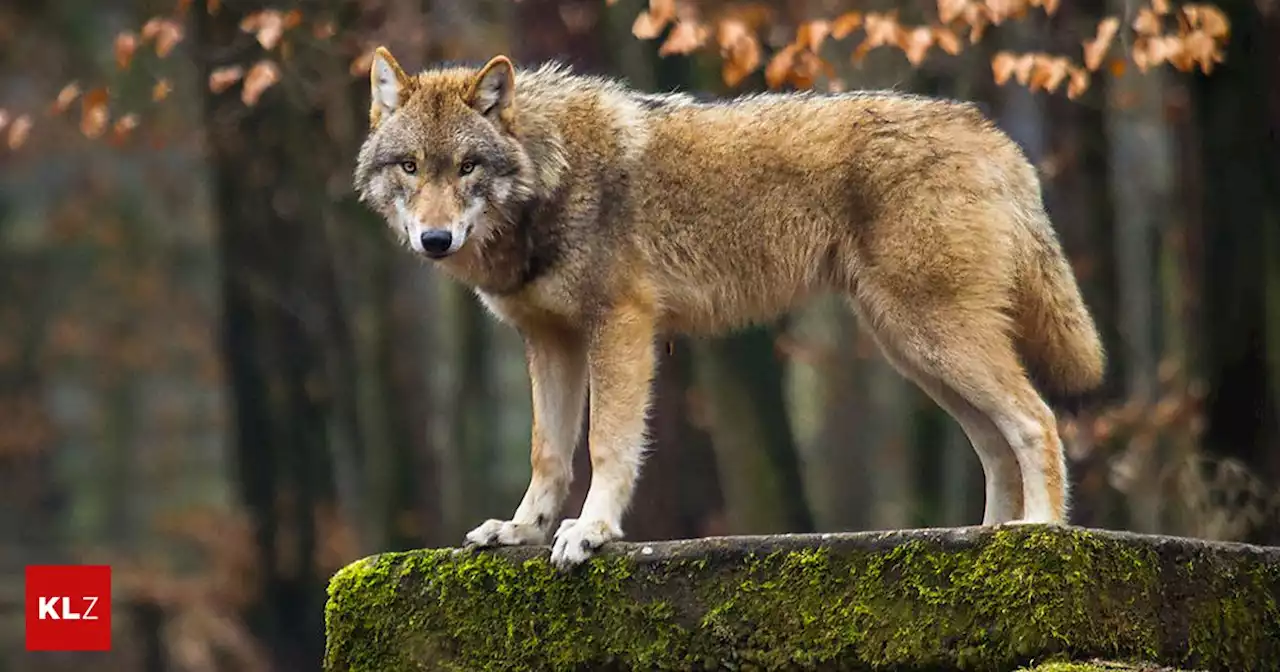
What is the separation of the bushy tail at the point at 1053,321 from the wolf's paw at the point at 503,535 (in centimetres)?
229

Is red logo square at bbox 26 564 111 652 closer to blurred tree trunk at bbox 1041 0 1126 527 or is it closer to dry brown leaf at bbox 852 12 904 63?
dry brown leaf at bbox 852 12 904 63

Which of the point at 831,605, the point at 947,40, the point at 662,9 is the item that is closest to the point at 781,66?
the point at 662,9

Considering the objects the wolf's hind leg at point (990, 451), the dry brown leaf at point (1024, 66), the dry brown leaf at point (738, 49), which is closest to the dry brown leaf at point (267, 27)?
the dry brown leaf at point (738, 49)

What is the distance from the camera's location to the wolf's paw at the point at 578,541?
6.88m

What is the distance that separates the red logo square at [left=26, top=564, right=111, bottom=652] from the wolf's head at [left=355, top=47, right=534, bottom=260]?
6.20m

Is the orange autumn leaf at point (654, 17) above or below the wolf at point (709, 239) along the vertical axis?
above

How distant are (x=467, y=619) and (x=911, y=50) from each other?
624 cm

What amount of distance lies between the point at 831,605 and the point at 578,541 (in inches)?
41.6

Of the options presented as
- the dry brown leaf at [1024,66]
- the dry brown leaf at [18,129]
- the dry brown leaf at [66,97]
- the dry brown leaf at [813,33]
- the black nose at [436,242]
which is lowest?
the black nose at [436,242]

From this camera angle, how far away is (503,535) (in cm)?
731

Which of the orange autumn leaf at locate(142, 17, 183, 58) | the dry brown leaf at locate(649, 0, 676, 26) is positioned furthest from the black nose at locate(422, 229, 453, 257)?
the orange autumn leaf at locate(142, 17, 183, 58)

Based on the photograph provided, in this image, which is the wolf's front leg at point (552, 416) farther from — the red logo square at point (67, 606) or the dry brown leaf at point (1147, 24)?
the red logo square at point (67, 606)

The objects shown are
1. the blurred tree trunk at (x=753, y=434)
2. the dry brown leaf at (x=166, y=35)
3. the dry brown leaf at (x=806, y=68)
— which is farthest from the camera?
the blurred tree trunk at (x=753, y=434)

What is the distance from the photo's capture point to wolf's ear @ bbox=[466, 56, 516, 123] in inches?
296
